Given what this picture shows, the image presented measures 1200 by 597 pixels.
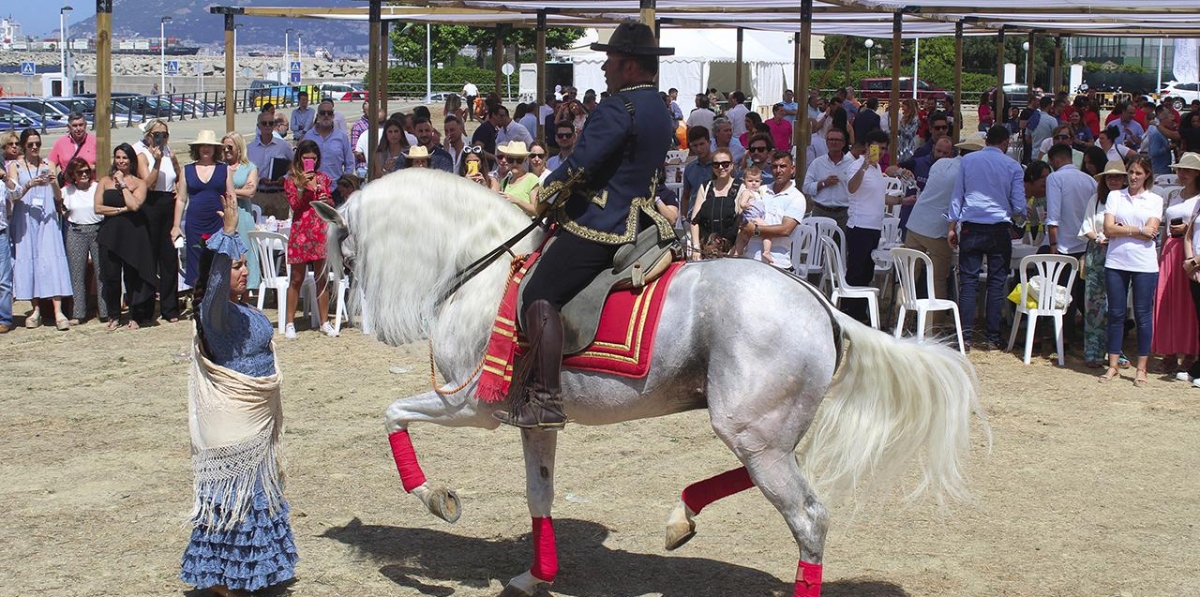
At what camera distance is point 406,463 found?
5.64m

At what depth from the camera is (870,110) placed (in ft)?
69.8

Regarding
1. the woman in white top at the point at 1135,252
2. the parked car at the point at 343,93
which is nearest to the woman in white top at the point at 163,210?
the woman in white top at the point at 1135,252

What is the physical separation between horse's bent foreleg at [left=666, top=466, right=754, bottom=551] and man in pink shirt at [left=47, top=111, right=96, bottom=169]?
9.34 meters

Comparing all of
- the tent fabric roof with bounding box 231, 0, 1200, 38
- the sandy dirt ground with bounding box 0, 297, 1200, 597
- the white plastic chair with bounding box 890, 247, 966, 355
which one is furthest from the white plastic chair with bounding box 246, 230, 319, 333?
the white plastic chair with bounding box 890, 247, 966, 355

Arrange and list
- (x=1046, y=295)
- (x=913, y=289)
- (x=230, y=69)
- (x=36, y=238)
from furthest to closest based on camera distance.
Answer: (x=230, y=69), (x=36, y=238), (x=913, y=289), (x=1046, y=295)

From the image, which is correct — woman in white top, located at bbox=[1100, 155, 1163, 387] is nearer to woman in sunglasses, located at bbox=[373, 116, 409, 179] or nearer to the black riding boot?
the black riding boot

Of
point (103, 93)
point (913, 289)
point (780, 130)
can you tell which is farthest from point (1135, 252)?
point (780, 130)

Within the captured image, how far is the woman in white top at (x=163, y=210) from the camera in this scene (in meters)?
12.4

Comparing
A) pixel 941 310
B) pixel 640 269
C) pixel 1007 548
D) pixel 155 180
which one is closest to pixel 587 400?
pixel 640 269

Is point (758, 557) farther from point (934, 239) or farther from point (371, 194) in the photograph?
point (934, 239)

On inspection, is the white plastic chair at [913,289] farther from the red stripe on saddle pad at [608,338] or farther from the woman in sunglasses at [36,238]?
the woman in sunglasses at [36,238]

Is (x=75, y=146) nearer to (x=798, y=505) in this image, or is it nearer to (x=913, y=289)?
(x=913, y=289)

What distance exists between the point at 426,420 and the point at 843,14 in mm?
16012

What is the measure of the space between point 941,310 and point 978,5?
5038 mm
